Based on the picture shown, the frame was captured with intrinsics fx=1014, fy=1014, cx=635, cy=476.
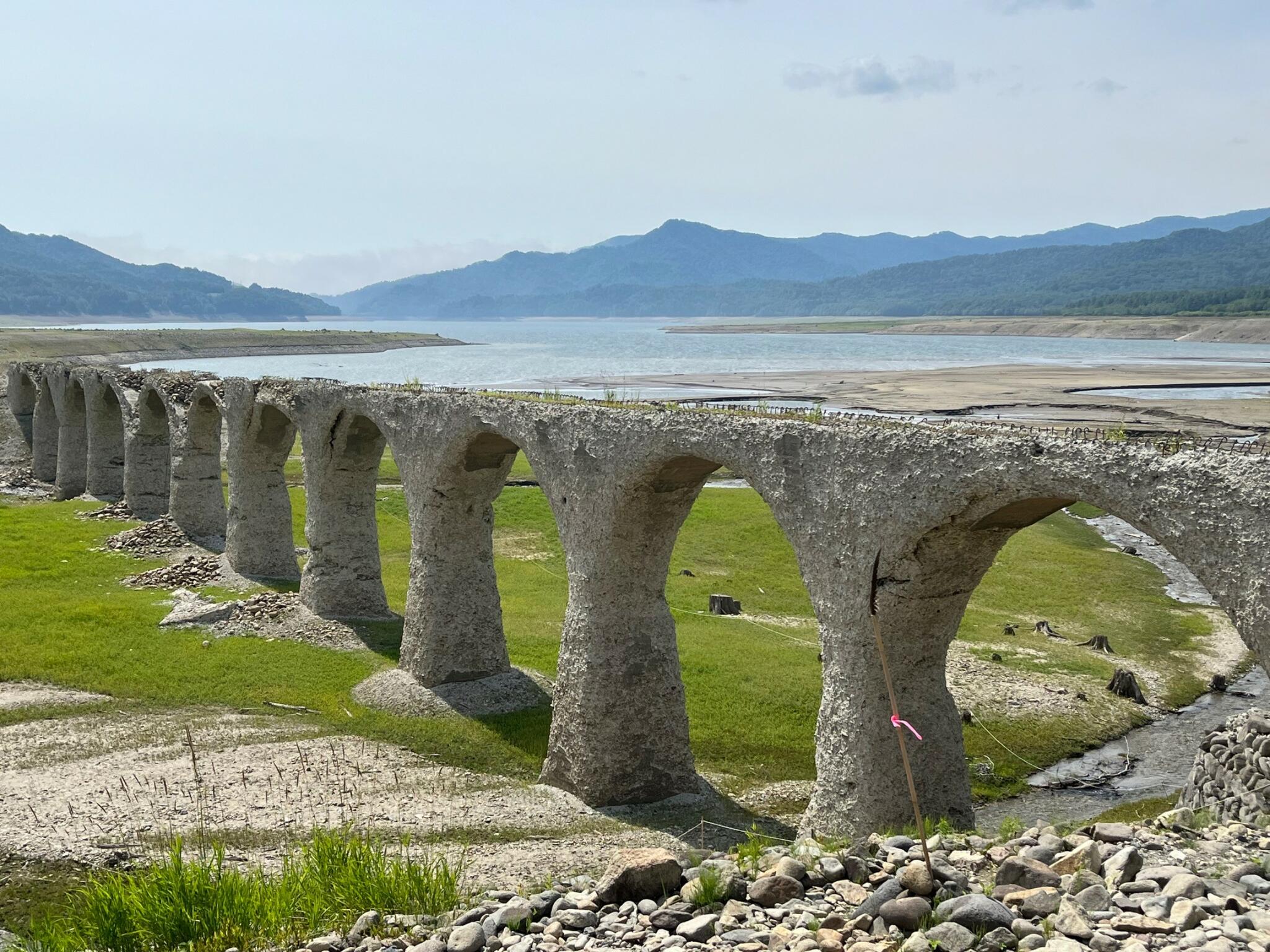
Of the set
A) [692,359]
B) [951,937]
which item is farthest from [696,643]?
[692,359]

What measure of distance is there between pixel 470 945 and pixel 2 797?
1247cm

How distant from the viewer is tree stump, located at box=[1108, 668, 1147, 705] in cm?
2642

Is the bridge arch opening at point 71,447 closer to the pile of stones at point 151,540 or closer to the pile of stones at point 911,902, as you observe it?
the pile of stones at point 151,540

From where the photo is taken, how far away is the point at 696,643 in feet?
95.2

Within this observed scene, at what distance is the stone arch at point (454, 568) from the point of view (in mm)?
24828

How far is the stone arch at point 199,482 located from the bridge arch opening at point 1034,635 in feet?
97.6

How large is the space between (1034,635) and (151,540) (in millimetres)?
A: 33201

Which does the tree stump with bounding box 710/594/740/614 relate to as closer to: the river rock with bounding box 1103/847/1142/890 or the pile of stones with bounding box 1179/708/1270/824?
the pile of stones with bounding box 1179/708/1270/824

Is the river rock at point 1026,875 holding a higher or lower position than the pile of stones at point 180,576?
higher

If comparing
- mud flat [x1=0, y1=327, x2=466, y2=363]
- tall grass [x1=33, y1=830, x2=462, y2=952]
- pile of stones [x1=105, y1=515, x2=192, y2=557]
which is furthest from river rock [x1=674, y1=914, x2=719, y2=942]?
mud flat [x1=0, y1=327, x2=466, y2=363]

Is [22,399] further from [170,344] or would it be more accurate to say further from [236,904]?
[170,344]

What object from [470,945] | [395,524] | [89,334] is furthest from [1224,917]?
[89,334]

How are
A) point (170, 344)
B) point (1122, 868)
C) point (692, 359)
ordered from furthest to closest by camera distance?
point (170, 344) → point (692, 359) → point (1122, 868)

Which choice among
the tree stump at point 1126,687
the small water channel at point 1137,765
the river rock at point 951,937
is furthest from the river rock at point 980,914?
the tree stump at point 1126,687
